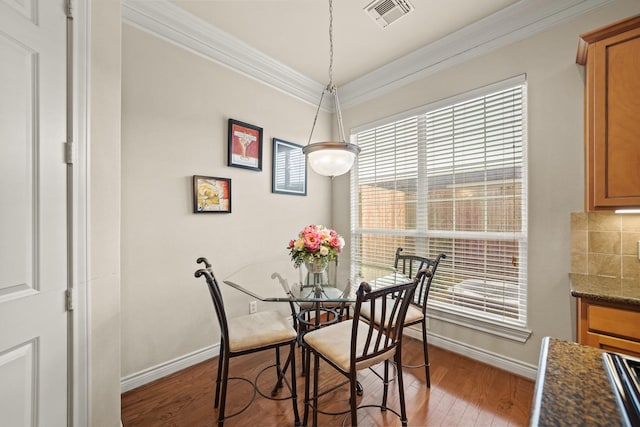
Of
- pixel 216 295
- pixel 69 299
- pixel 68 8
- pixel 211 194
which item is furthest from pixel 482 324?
pixel 68 8

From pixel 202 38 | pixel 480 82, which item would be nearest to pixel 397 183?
pixel 480 82

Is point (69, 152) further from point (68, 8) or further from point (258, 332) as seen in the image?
point (258, 332)

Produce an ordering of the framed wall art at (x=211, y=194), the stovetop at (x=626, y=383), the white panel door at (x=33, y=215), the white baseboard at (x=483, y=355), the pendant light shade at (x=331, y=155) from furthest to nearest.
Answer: the framed wall art at (x=211, y=194) < the white baseboard at (x=483, y=355) < the pendant light shade at (x=331, y=155) < the white panel door at (x=33, y=215) < the stovetop at (x=626, y=383)

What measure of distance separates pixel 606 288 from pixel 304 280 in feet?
6.30

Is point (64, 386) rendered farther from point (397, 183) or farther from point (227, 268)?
point (397, 183)

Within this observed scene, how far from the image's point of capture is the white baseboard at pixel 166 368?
1946mm

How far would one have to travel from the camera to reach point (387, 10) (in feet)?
6.91

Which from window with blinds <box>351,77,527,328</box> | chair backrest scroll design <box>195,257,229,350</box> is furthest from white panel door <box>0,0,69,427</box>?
window with blinds <box>351,77,527,328</box>

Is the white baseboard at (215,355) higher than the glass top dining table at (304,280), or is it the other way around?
the glass top dining table at (304,280)

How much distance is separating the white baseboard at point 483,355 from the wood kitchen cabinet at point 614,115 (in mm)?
1357

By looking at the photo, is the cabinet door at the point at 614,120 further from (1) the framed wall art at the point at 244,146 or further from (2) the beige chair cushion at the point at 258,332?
(1) the framed wall art at the point at 244,146

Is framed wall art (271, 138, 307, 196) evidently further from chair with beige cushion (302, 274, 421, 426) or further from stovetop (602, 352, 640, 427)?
stovetop (602, 352, 640, 427)

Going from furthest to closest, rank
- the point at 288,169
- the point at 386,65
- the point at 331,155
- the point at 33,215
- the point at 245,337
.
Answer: the point at 288,169 → the point at 386,65 → the point at 331,155 → the point at 245,337 → the point at 33,215

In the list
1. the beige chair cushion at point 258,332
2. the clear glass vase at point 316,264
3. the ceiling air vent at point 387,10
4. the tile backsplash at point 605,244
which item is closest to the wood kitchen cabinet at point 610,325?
the tile backsplash at point 605,244
